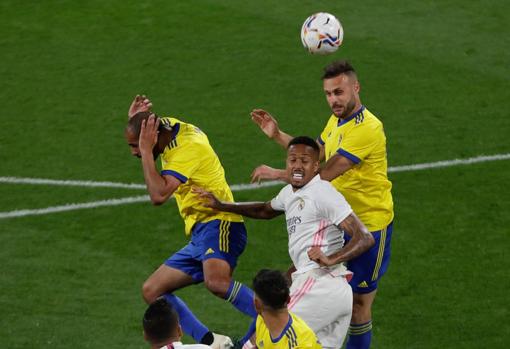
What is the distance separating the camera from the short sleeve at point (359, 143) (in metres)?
8.32

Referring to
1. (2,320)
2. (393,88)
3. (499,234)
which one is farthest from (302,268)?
(393,88)

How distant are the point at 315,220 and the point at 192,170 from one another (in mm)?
1270

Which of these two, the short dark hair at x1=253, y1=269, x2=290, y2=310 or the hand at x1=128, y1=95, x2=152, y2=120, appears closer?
the short dark hair at x1=253, y1=269, x2=290, y2=310

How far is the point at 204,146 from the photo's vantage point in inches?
345

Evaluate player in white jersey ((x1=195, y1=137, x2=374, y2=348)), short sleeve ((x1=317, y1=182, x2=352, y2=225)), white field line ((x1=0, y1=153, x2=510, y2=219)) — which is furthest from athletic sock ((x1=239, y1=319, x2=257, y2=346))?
white field line ((x1=0, y1=153, x2=510, y2=219))

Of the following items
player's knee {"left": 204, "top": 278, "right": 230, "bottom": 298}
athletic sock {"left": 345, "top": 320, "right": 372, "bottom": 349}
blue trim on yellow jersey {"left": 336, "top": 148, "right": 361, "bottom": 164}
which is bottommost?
athletic sock {"left": 345, "top": 320, "right": 372, "bottom": 349}

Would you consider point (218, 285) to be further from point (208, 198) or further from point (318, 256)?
point (318, 256)

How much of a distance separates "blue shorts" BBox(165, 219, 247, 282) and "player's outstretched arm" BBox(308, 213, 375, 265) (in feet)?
4.75

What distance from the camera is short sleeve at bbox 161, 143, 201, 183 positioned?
8484mm

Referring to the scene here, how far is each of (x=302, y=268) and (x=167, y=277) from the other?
1478 mm

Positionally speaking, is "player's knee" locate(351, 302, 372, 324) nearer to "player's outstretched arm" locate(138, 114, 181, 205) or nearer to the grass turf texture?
the grass turf texture

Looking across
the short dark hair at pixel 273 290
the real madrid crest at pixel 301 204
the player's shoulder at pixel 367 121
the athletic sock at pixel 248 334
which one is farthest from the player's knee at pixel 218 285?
the short dark hair at pixel 273 290

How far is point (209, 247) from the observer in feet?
28.8

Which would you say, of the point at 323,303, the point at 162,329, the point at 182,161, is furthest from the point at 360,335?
the point at 162,329
